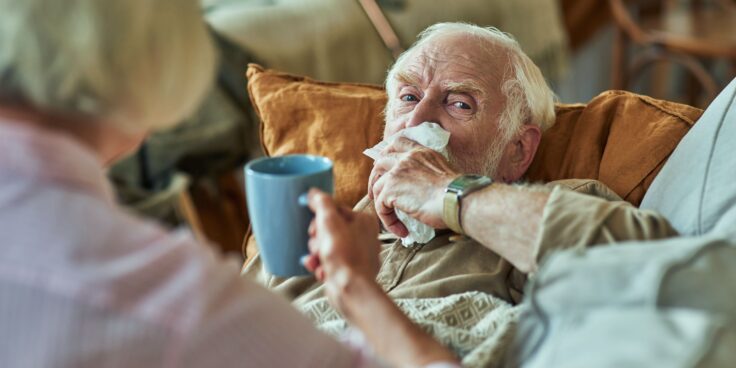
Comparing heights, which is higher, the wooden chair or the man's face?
the man's face

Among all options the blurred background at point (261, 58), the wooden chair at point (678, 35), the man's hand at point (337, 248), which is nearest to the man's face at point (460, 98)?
the man's hand at point (337, 248)

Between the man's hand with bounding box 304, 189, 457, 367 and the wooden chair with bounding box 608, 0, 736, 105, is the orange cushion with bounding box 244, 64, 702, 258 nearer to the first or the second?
the man's hand with bounding box 304, 189, 457, 367

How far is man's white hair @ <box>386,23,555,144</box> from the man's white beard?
23 millimetres

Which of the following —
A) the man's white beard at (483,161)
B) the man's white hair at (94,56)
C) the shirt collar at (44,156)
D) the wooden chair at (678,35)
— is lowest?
the wooden chair at (678,35)

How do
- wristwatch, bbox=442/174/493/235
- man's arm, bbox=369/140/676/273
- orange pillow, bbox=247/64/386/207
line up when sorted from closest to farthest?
man's arm, bbox=369/140/676/273, wristwatch, bbox=442/174/493/235, orange pillow, bbox=247/64/386/207

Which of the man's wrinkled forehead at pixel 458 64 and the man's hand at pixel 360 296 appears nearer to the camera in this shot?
the man's hand at pixel 360 296

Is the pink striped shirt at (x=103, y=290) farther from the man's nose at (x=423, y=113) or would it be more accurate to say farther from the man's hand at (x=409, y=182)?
the man's nose at (x=423, y=113)

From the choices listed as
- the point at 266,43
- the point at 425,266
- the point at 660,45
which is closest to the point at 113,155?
the point at 425,266

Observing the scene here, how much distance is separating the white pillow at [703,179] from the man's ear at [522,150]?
10.7 inches

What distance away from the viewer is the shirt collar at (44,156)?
81 centimetres

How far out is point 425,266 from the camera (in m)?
1.54

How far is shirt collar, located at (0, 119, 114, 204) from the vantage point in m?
0.81

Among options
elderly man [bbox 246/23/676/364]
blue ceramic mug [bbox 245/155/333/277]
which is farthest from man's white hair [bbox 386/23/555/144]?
blue ceramic mug [bbox 245/155/333/277]

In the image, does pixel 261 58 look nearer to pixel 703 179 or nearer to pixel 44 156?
pixel 703 179
